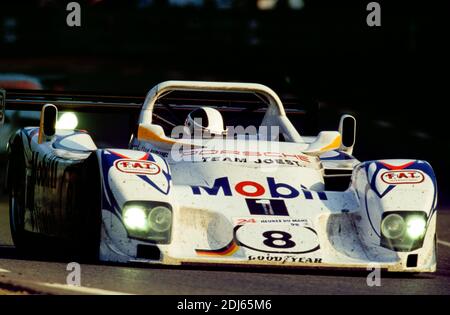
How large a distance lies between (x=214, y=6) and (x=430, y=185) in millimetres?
31451

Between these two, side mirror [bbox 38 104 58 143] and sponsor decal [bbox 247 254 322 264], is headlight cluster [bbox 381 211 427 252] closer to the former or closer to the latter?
sponsor decal [bbox 247 254 322 264]

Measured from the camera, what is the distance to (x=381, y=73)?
29094 millimetres

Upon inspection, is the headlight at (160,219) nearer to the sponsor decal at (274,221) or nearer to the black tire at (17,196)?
the sponsor decal at (274,221)

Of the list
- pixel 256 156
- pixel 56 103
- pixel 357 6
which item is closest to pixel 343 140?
pixel 256 156

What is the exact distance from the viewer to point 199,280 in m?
9.16

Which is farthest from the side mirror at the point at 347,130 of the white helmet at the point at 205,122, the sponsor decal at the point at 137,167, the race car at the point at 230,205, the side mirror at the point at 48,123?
the sponsor decal at the point at 137,167

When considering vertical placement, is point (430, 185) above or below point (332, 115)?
above

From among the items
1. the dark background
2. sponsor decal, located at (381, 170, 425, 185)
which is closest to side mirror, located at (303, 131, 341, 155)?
sponsor decal, located at (381, 170, 425, 185)

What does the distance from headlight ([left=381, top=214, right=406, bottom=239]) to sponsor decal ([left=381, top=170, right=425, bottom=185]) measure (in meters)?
0.32

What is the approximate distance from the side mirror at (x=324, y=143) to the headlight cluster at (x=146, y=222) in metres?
1.85

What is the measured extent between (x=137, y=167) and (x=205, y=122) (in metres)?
1.69

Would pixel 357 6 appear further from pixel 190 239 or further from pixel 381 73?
pixel 190 239

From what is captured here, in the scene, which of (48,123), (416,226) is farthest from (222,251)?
(48,123)

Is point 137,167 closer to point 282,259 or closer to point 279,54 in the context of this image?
point 282,259
